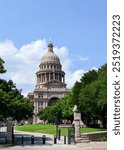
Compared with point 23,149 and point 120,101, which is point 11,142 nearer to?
point 23,149

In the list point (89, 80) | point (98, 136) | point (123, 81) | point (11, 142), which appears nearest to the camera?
point (123, 81)

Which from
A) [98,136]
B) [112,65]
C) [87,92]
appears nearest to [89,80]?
[87,92]

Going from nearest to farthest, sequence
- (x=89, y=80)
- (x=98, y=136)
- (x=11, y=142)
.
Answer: (x=11, y=142) < (x=98, y=136) < (x=89, y=80)

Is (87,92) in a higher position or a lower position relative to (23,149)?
higher

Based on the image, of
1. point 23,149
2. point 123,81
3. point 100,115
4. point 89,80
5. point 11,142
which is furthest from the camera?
point 89,80

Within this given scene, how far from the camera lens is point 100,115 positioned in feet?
249

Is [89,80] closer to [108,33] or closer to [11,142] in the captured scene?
[11,142]

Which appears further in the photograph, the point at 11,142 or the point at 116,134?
the point at 11,142

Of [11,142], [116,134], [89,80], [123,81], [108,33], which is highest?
[89,80]

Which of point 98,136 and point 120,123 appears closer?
point 120,123

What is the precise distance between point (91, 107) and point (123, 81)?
73.4m

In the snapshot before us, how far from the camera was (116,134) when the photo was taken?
11.7 ft

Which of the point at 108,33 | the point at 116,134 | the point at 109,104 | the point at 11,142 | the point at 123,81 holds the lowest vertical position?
the point at 11,142

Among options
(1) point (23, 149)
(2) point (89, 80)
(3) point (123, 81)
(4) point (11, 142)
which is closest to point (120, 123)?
(3) point (123, 81)
